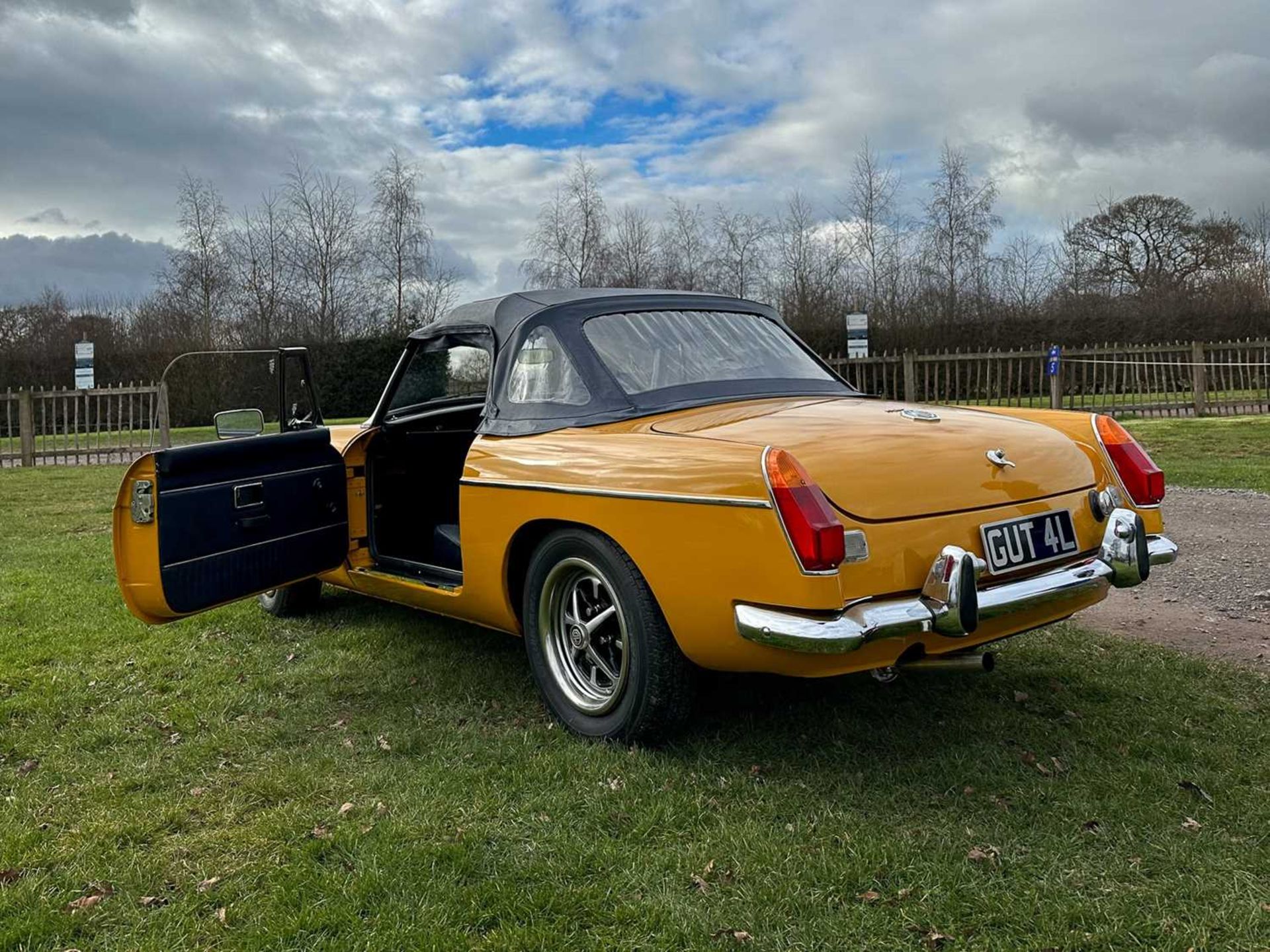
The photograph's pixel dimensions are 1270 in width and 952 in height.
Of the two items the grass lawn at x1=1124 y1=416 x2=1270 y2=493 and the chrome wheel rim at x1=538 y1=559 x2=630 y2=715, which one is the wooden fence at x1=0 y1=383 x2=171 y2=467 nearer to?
the chrome wheel rim at x1=538 y1=559 x2=630 y2=715

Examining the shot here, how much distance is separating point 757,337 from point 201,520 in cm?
242

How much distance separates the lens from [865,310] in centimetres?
2459

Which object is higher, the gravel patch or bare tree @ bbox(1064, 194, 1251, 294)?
bare tree @ bbox(1064, 194, 1251, 294)

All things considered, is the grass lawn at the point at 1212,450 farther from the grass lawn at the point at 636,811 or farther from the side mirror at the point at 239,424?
the side mirror at the point at 239,424

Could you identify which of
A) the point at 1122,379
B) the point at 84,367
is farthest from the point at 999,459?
the point at 84,367

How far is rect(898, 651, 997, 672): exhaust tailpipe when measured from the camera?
2.93 metres

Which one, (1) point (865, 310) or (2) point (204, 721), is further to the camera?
(1) point (865, 310)

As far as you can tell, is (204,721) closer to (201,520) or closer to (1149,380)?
(201,520)

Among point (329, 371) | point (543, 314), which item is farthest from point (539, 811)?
point (329, 371)

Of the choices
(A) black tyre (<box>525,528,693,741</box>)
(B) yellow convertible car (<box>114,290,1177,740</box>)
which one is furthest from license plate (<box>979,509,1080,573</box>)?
(A) black tyre (<box>525,528,693,741</box>)

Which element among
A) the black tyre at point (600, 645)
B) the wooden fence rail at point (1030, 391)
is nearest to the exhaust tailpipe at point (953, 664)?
the black tyre at point (600, 645)

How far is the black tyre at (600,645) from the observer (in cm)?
309

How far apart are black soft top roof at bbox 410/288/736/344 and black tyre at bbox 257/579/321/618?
1.89 m

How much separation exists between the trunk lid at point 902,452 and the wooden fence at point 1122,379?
46.2 ft
